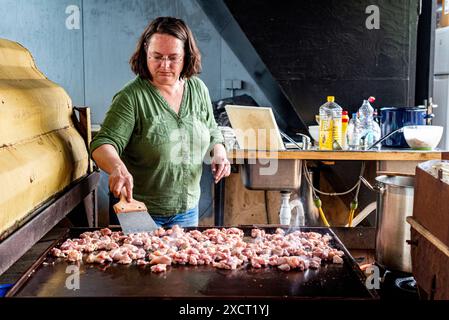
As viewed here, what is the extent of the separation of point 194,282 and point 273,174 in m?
2.25

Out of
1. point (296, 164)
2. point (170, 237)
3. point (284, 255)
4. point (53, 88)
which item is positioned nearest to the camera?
point (284, 255)

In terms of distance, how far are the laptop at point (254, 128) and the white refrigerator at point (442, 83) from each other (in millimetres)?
2210

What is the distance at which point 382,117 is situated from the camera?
448cm

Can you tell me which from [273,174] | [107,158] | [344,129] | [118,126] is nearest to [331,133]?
Result: [344,129]

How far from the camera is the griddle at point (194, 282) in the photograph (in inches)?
68.4

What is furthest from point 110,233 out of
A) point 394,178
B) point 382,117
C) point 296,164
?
point 382,117

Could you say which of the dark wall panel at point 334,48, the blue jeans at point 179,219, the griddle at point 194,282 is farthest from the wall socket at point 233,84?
the griddle at point 194,282

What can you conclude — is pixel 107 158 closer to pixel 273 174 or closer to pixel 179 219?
pixel 179 219

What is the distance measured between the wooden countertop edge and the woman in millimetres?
1267

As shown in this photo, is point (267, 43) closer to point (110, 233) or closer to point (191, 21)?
point (191, 21)

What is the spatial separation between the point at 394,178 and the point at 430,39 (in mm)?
3143

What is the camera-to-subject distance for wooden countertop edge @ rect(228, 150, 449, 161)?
397 centimetres

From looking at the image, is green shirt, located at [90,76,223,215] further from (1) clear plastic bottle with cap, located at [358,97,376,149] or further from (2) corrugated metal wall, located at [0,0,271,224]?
(2) corrugated metal wall, located at [0,0,271,224]

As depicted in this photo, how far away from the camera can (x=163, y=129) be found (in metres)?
2.59
